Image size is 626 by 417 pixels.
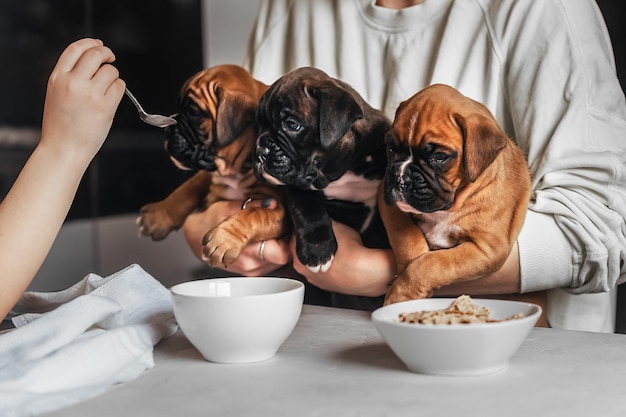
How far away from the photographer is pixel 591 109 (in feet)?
4.42

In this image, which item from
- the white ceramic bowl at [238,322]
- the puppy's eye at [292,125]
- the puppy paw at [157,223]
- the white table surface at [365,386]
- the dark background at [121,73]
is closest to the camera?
the white table surface at [365,386]

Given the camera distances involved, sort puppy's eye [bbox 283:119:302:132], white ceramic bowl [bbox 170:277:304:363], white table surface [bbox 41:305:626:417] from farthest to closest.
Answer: puppy's eye [bbox 283:119:302:132] → white ceramic bowl [bbox 170:277:304:363] → white table surface [bbox 41:305:626:417]

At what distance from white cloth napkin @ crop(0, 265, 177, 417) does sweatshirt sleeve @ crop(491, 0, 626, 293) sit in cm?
62

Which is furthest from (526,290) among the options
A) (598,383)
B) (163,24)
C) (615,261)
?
(163,24)

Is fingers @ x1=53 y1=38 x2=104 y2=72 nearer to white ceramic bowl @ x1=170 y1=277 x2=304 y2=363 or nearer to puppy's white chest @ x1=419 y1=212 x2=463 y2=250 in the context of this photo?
white ceramic bowl @ x1=170 y1=277 x2=304 y2=363

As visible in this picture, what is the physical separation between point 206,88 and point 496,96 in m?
0.51

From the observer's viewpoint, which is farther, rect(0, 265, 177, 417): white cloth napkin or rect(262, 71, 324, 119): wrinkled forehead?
rect(262, 71, 324, 119): wrinkled forehead

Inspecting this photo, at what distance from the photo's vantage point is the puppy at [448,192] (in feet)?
3.59

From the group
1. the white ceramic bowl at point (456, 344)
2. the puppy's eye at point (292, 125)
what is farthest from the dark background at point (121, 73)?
the white ceramic bowl at point (456, 344)

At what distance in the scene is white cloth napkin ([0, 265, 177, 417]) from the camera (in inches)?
28.3

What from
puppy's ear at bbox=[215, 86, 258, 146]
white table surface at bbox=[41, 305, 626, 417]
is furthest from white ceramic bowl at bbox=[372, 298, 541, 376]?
puppy's ear at bbox=[215, 86, 258, 146]

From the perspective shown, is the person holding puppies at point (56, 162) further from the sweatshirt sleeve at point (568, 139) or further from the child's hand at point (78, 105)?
the sweatshirt sleeve at point (568, 139)

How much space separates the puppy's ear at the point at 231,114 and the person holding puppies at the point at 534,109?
20 centimetres

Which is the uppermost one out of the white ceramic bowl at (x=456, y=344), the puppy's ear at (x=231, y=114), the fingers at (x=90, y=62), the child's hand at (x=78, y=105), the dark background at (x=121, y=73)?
the fingers at (x=90, y=62)
